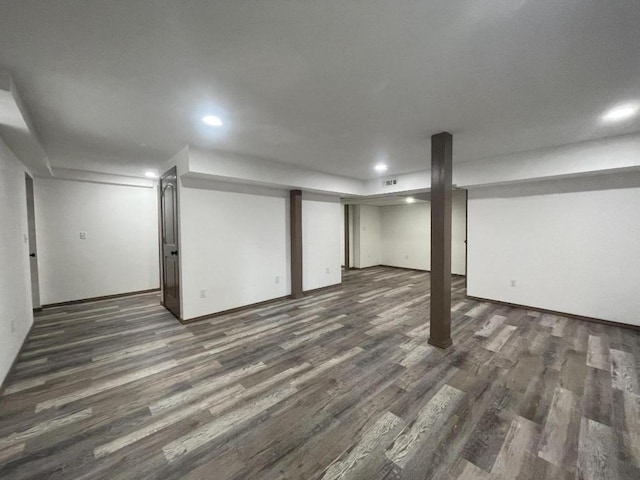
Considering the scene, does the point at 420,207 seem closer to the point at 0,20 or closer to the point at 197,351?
the point at 197,351

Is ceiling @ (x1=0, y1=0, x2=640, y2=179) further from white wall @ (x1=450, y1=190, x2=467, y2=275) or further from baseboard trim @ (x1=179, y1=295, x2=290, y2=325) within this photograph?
white wall @ (x1=450, y1=190, x2=467, y2=275)

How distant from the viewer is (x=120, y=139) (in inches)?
124

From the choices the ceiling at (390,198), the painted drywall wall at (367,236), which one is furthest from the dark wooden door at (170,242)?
the painted drywall wall at (367,236)

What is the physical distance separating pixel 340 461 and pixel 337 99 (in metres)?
2.66

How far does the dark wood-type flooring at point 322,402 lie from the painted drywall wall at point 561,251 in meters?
0.52

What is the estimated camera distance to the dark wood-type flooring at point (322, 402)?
1570 millimetres

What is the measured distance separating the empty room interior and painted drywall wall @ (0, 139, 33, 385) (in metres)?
0.06

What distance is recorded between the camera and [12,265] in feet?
9.25

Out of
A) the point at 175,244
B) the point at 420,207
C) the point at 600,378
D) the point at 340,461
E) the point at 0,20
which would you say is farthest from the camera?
the point at 420,207

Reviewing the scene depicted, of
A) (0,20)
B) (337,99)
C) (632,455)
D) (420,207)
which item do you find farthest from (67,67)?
(420,207)

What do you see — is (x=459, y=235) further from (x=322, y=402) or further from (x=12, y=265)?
(x=12, y=265)

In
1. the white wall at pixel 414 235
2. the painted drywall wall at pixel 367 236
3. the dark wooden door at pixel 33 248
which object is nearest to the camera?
the dark wooden door at pixel 33 248

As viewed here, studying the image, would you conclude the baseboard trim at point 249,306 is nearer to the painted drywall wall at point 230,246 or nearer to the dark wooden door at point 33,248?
the painted drywall wall at point 230,246

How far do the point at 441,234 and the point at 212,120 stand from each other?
2792mm
